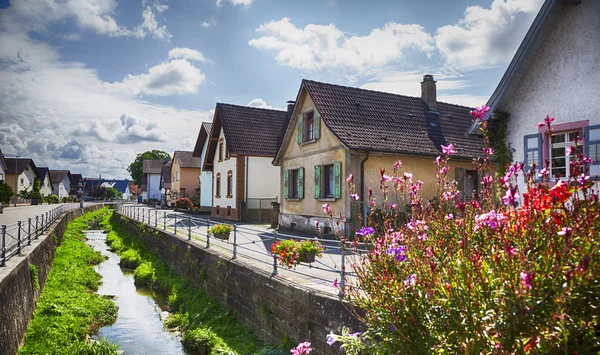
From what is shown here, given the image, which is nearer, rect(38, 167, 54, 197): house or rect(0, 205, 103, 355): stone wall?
rect(0, 205, 103, 355): stone wall

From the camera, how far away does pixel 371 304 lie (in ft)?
12.7

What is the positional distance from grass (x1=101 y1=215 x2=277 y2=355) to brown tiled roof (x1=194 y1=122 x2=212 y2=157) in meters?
16.9

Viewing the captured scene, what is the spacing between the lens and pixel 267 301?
8953 millimetres

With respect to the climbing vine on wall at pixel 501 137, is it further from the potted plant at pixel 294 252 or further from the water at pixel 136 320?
the water at pixel 136 320

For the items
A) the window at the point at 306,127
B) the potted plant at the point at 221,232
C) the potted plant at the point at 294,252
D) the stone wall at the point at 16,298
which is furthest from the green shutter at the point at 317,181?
the stone wall at the point at 16,298

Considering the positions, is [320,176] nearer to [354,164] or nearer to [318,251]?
[354,164]

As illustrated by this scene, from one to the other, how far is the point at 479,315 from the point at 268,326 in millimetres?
6382

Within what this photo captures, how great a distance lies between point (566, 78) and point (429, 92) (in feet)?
40.8

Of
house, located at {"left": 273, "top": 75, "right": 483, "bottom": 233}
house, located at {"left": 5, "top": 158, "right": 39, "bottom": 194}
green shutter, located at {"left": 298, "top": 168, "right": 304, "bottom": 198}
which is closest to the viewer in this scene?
house, located at {"left": 273, "top": 75, "right": 483, "bottom": 233}

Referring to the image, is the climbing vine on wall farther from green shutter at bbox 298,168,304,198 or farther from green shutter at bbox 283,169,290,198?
green shutter at bbox 283,169,290,198

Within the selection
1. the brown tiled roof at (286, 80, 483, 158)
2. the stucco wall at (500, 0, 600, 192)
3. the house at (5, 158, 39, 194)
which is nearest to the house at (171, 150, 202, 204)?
the house at (5, 158, 39, 194)

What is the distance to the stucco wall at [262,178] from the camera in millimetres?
26453

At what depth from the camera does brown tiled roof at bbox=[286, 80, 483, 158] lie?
56.9 ft

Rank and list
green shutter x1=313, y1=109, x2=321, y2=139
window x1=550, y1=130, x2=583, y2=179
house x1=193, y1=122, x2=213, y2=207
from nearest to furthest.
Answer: window x1=550, y1=130, x2=583, y2=179 → green shutter x1=313, y1=109, x2=321, y2=139 → house x1=193, y1=122, x2=213, y2=207
